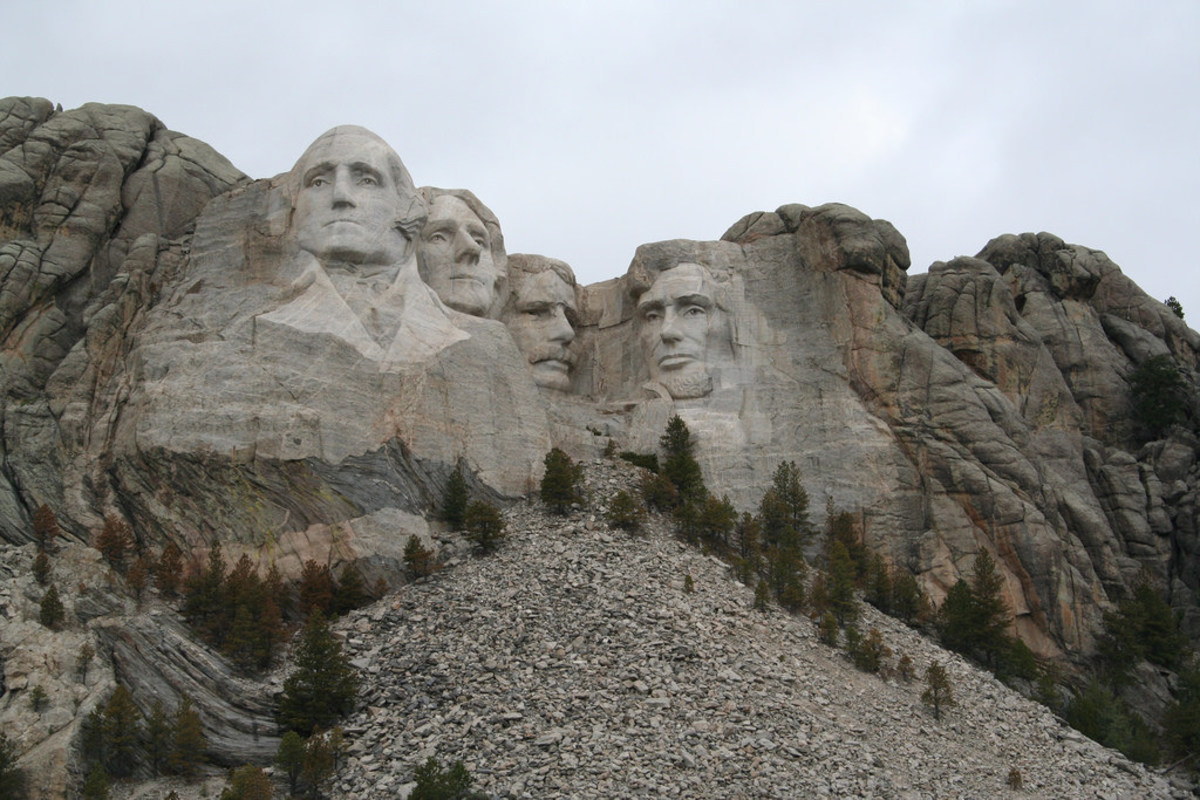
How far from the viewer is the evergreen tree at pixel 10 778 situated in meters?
29.1

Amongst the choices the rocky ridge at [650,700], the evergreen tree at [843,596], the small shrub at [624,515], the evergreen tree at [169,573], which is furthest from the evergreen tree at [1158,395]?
the evergreen tree at [169,573]

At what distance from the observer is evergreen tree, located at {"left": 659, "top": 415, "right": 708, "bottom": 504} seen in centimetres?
3997

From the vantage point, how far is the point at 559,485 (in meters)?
38.5

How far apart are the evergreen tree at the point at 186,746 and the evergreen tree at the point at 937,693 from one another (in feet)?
42.6

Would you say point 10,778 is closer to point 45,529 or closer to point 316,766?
point 316,766

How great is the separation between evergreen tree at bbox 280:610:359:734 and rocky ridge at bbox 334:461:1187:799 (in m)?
0.45

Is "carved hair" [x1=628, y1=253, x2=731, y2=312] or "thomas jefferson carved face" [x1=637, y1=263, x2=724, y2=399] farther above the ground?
"carved hair" [x1=628, y1=253, x2=731, y2=312]

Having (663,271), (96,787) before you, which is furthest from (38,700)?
(663,271)

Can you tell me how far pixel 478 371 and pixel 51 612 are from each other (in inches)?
433

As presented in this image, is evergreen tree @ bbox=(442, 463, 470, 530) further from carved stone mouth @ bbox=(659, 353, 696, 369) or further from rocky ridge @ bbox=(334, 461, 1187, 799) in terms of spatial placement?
carved stone mouth @ bbox=(659, 353, 696, 369)

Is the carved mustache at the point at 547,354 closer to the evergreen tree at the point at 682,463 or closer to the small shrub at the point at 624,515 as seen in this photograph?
the evergreen tree at the point at 682,463

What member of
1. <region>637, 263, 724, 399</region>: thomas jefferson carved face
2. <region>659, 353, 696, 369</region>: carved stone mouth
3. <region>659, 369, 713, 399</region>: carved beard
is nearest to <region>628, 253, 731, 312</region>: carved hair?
<region>637, 263, 724, 399</region>: thomas jefferson carved face

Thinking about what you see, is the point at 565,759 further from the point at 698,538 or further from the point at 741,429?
the point at 741,429

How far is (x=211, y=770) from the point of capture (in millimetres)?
31141
